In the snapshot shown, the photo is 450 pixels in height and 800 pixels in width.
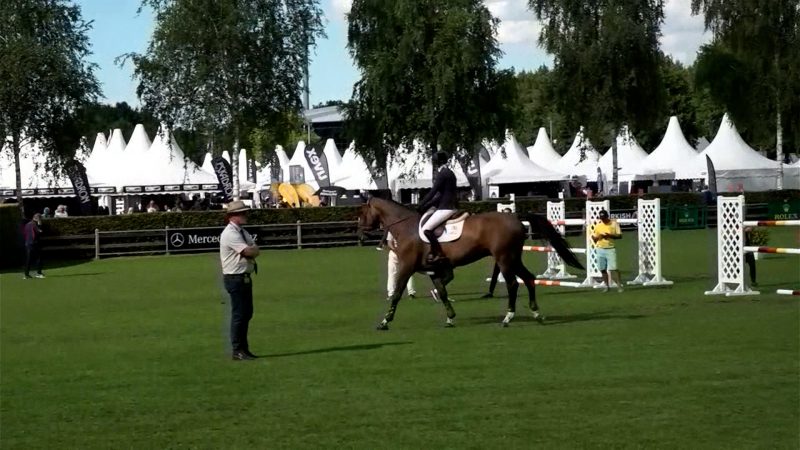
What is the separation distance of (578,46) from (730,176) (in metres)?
10.8

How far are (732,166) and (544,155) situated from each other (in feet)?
Result: 39.3

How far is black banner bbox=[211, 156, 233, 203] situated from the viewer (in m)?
54.2

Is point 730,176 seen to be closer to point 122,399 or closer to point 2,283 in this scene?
point 2,283

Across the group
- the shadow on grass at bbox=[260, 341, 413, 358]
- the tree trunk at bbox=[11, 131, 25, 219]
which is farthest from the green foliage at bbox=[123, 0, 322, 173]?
the shadow on grass at bbox=[260, 341, 413, 358]

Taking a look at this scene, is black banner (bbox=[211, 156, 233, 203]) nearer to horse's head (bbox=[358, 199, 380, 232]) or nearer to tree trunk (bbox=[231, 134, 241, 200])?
tree trunk (bbox=[231, 134, 241, 200])

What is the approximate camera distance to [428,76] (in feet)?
179

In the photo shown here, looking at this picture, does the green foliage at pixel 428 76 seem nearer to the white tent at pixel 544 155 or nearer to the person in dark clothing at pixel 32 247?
the white tent at pixel 544 155

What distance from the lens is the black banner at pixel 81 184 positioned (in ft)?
Result: 168

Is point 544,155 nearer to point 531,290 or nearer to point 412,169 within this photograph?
point 412,169

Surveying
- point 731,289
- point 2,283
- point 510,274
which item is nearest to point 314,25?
point 2,283

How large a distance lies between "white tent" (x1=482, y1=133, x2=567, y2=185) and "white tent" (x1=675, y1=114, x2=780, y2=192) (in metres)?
6.72

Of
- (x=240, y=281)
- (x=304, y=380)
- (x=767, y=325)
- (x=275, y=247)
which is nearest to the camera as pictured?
(x=304, y=380)

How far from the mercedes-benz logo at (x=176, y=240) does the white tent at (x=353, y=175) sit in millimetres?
19539

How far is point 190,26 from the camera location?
166 ft
